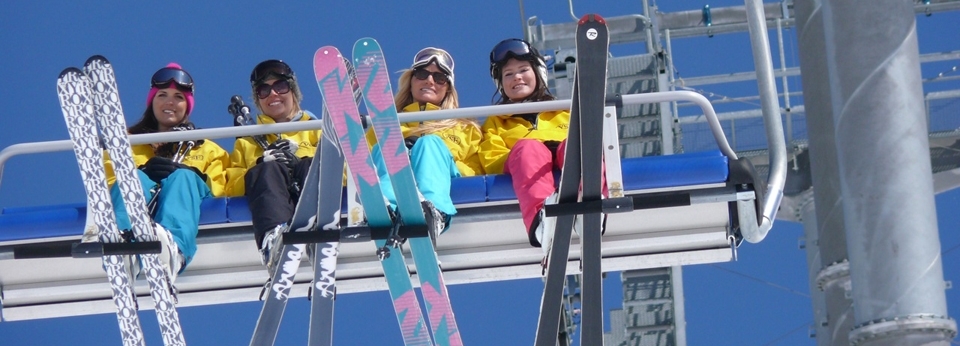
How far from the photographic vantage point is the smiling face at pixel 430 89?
5961mm

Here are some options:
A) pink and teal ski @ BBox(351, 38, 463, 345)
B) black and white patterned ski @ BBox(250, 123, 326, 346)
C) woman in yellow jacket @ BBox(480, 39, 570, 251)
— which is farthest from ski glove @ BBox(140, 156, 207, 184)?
pink and teal ski @ BBox(351, 38, 463, 345)

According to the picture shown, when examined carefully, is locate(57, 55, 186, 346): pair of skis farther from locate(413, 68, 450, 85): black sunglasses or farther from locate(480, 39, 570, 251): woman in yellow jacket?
locate(413, 68, 450, 85): black sunglasses

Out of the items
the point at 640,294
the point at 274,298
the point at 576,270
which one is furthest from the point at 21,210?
the point at 640,294

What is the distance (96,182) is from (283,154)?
3.15 ft

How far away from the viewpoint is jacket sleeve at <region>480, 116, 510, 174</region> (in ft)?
18.1

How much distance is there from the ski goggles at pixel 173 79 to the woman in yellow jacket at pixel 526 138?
1203 mm

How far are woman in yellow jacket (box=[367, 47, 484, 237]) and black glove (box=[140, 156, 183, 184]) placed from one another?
0.74m

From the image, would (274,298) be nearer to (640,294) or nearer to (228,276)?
(228,276)

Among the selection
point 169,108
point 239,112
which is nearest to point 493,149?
point 239,112

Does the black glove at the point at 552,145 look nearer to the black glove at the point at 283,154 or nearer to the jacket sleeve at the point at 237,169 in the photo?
the black glove at the point at 283,154

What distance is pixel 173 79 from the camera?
6.03 m

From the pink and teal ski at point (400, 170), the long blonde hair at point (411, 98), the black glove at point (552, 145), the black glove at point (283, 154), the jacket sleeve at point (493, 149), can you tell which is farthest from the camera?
the long blonde hair at point (411, 98)

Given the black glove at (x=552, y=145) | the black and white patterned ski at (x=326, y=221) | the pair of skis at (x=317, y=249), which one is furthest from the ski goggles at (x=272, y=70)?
the black and white patterned ski at (x=326, y=221)

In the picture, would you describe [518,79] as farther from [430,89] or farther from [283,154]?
[283,154]
